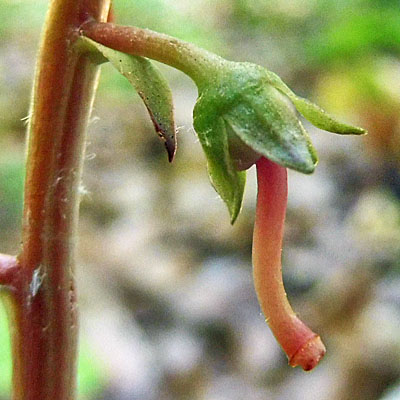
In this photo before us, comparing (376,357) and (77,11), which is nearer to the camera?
(77,11)

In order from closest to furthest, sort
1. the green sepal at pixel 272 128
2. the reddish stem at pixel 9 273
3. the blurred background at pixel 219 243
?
the green sepal at pixel 272 128
the reddish stem at pixel 9 273
the blurred background at pixel 219 243

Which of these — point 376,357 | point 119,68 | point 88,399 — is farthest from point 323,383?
point 119,68

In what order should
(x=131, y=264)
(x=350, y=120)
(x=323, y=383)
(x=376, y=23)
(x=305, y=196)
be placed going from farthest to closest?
(x=376, y=23), (x=350, y=120), (x=305, y=196), (x=131, y=264), (x=323, y=383)

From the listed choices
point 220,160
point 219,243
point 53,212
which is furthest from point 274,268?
point 219,243

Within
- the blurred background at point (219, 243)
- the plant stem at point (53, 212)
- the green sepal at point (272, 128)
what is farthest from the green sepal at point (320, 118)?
the blurred background at point (219, 243)

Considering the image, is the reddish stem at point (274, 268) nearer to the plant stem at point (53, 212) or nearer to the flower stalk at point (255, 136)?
the flower stalk at point (255, 136)

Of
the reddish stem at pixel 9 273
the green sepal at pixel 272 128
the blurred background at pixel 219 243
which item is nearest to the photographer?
the green sepal at pixel 272 128

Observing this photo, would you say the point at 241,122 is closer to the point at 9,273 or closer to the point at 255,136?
the point at 255,136

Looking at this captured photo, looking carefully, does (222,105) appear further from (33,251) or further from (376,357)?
(376,357)
